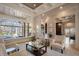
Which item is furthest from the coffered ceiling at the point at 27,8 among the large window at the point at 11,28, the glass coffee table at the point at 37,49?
the glass coffee table at the point at 37,49

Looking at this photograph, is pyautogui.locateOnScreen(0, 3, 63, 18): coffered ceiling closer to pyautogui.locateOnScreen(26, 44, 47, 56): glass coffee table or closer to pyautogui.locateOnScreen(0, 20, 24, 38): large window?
pyautogui.locateOnScreen(0, 20, 24, 38): large window

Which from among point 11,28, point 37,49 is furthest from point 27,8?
point 37,49

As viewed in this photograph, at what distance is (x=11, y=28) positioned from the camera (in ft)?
6.89

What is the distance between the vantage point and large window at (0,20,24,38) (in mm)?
2051

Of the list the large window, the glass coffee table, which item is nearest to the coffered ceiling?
the large window

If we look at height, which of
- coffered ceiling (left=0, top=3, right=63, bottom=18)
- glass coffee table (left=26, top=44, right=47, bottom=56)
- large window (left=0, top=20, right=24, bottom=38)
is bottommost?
glass coffee table (left=26, top=44, right=47, bottom=56)

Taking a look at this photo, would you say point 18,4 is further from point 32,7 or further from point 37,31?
point 37,31

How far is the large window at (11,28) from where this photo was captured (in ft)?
6.73

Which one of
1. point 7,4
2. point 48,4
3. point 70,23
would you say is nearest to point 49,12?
point 48,4

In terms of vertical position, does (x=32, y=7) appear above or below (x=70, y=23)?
above

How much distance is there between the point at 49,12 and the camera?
7.01 ft

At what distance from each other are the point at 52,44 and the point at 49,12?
0.80m

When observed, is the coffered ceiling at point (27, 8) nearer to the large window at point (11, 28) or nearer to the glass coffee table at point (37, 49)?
the large window at point (11, 28)

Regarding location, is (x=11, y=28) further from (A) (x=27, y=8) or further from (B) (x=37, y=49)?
(B) (x=37, y=49)
